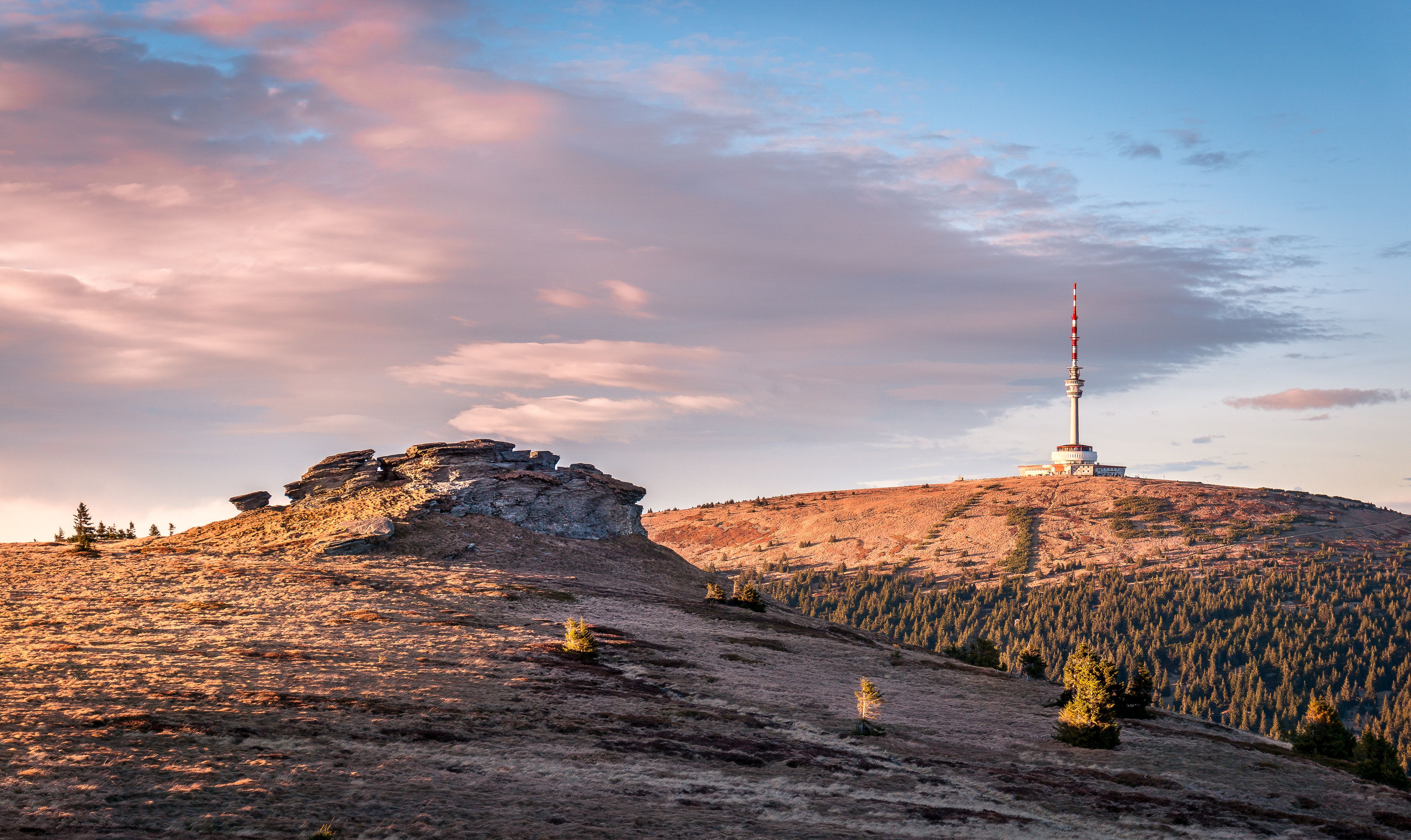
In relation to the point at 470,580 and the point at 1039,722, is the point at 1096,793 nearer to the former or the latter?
the point at 1039,722

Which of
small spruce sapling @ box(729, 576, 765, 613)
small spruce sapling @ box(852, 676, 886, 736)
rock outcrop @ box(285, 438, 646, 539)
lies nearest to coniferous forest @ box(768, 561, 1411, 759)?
rock outcrop @ box(285, 438, 646, 539)

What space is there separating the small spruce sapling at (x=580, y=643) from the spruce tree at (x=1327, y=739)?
1458 inches

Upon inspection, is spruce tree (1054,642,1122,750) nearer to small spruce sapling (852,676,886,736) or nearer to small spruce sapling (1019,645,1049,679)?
small spruce sapling (852,676,886,736)

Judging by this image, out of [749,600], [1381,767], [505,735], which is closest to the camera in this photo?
[505,735]

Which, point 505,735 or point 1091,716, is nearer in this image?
point 505,735

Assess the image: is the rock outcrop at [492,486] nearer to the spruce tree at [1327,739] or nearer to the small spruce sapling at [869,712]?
the small spruce sapling at [869,712]

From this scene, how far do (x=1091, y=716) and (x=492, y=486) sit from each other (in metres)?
54.3

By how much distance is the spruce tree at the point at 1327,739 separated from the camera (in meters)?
48.6

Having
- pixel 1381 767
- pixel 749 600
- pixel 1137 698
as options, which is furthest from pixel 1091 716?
pixel 749 600

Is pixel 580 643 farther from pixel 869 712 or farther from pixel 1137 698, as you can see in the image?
pixel 1137 698

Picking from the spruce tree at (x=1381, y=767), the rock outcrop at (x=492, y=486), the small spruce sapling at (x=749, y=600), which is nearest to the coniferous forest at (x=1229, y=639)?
the rock outcrop at (x=492, y=486)

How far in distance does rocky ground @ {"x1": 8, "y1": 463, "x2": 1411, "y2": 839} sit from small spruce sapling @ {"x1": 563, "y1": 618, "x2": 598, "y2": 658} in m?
0.76

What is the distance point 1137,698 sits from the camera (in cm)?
4812

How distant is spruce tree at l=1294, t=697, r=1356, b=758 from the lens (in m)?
48.6
